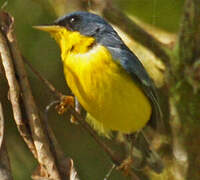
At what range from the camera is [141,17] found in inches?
110

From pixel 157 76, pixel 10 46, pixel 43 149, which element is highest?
pixel 10 46

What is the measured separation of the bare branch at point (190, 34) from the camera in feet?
8.43

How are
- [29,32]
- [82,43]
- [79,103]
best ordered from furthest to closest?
[29,32] → [79,103] → [82,43]

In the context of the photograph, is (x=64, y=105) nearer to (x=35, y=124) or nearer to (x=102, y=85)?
(x=102, y=85)

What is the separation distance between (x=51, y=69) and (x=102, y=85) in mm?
641

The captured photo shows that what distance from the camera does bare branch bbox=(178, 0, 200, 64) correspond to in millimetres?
2570

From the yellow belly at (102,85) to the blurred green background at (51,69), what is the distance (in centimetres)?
34

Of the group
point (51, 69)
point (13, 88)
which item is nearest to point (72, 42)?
point (51, 69)

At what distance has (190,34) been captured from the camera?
2662mm

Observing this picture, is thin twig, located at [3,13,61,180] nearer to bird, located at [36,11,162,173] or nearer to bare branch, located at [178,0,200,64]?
bird, located at [36,11,162,173]

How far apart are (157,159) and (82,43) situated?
0.83 metres

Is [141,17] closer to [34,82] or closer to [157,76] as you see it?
[157,76]

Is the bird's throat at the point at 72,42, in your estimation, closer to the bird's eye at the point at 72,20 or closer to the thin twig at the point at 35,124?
the bird's eye at the point at 72,20

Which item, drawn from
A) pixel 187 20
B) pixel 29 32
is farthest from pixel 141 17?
pixel 29 32
